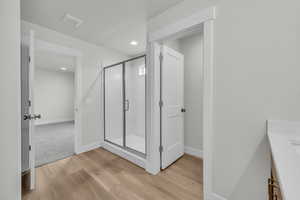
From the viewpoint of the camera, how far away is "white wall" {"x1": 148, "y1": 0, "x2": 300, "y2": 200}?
103 cm

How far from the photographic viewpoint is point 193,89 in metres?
2.68

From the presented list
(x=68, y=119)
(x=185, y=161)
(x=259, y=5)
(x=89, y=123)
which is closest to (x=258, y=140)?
(x=259, y=5)

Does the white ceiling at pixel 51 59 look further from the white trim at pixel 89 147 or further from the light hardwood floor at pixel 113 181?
the light hardwood floor at pixel 113 181

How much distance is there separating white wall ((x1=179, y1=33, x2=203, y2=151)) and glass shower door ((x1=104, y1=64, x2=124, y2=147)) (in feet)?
4.97

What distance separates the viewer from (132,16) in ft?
6.68

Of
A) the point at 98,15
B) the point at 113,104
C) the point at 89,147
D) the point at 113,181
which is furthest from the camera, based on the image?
the point at 113,104

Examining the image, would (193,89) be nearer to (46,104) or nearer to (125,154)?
(125,154)

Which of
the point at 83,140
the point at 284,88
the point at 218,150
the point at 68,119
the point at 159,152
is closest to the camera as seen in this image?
the point at 284,88

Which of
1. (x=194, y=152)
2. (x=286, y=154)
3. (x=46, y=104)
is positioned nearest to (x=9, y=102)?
(x=286, y=154)

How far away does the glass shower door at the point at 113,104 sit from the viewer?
3.09 metres

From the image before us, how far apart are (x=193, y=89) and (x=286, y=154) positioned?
206cm

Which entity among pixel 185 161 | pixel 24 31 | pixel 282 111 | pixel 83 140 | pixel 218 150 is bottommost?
pixel 185 161

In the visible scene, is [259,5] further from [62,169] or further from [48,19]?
[62,169]

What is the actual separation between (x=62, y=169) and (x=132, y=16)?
2730 mm
